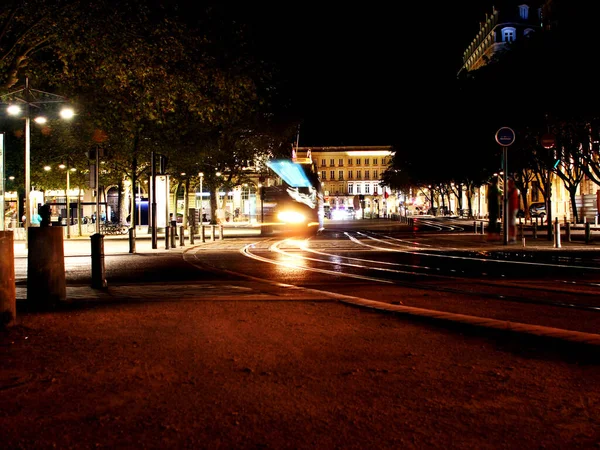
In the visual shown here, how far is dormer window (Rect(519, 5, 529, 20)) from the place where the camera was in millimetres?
117062

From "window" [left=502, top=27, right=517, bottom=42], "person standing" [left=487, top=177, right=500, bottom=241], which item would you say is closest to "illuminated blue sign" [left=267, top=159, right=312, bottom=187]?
"person standing" [left=487, top=177, right=500, bottom=241]

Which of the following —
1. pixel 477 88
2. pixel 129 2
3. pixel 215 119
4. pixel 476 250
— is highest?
pixel 477 88

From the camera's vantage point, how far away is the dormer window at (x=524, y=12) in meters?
117

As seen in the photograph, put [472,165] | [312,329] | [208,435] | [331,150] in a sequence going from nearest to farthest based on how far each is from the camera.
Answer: [208,435], [312,329], [472,165], [331,150]

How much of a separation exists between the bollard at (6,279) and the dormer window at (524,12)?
125173 mm

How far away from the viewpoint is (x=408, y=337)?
6965 millimetres

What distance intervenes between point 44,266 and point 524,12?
12446 cm

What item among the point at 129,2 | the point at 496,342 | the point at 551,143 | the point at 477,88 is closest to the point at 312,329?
the point at 496,342

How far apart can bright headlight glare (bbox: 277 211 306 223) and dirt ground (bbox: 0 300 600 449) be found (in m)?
31.5

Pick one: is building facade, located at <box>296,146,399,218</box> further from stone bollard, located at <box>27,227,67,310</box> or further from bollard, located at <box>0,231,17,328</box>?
bollard, located at <box>0,231,17,328</box>

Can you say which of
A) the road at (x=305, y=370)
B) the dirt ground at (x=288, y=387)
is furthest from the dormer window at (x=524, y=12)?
the dirt ground at (x=288, y=387)

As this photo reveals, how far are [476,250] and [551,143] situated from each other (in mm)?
8780

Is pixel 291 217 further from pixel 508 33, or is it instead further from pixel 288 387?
pixel 508 33

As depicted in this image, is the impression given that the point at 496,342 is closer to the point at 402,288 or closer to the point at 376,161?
the point at 402,288
